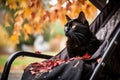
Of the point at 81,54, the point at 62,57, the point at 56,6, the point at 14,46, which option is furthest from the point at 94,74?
the point at 14,46

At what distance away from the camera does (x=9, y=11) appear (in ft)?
13.8

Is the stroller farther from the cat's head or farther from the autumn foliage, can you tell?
the autumn foliage

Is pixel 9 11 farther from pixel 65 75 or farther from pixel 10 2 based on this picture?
pixel 65 75

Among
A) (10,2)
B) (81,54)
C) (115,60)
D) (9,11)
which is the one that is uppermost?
(9,11)

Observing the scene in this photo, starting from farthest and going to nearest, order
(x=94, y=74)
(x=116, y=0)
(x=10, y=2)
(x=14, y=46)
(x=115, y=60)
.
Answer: (x=14, y=46), (x=10, y=2), (x=116, y=0), (x=115, y=60), (x=94, y=74)

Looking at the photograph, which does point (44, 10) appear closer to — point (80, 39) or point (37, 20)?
point (37, 20)

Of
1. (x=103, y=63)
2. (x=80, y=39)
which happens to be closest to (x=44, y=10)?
(x=80, y=39)

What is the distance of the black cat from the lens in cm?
179

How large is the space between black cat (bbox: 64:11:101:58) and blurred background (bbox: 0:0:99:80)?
90cm

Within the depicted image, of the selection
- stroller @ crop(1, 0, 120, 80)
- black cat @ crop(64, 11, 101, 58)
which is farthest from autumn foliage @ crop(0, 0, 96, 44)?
black cat @ crop(64, 11, 101, 58)

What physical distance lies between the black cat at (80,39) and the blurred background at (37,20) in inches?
35.4

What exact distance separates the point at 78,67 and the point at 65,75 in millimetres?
81

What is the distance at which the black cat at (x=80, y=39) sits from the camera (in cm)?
179

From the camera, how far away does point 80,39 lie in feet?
5.90
